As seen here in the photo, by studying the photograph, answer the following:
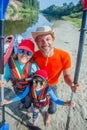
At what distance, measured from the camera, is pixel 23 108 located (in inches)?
249

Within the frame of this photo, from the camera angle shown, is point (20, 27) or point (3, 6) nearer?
point (3, 6)

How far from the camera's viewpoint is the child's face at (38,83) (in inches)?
193

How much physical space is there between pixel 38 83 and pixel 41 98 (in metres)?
0.39

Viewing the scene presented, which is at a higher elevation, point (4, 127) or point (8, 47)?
point (8, 47)

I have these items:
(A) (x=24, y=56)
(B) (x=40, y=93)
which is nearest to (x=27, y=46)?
(A) (x=24, y=56)

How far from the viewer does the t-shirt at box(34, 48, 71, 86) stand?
5113 millimetres

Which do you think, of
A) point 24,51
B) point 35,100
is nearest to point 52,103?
point 35,100

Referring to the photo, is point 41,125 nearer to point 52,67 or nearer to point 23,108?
point 23,108

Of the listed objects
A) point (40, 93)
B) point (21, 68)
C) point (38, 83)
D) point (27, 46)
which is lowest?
point (40, 93)

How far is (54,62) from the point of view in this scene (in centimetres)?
513

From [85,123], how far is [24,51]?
221cm

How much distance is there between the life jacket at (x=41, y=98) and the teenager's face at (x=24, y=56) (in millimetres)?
564

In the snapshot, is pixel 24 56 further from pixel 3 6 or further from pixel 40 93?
pixel 3 6

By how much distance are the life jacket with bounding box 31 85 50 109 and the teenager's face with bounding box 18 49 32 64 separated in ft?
1.85
